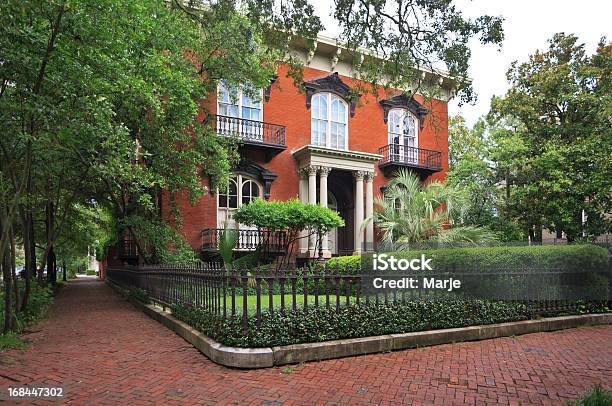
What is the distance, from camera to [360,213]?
1956 cm

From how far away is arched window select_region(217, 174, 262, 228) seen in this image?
18031mm

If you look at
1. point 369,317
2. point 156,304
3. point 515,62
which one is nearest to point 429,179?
point 515,62

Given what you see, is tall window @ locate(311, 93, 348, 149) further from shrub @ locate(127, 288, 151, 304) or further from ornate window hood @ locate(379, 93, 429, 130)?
shrub @ locate(127, 288, 151, 304)

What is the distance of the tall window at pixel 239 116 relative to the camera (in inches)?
695

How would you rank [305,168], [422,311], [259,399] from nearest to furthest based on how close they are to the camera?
[259,399] → [422,311] → [305,168]

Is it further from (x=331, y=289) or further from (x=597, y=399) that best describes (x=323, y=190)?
(x=597, y=399)

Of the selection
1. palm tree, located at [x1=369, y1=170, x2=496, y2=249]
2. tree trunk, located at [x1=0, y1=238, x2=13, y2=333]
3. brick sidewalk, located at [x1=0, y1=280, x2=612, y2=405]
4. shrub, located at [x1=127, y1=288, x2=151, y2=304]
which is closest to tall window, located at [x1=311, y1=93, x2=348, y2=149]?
palm tree, located at [x1=369, y1=170, x2=496, y2=249]

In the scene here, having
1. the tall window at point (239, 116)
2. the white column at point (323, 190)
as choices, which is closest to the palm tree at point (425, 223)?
the white column at point (323, 190)

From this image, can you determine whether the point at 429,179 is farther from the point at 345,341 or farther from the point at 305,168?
the point at 345,341

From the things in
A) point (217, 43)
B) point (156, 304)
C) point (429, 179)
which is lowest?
point (156, 304)

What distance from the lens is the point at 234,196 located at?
18.4 m

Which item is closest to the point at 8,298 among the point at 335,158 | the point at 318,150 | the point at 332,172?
the point at 318,150

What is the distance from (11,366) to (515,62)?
2183 cm

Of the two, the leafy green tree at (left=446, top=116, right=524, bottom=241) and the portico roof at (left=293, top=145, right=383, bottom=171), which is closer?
the portico roof at (left=293, top=145, right=383, bottom=171)
